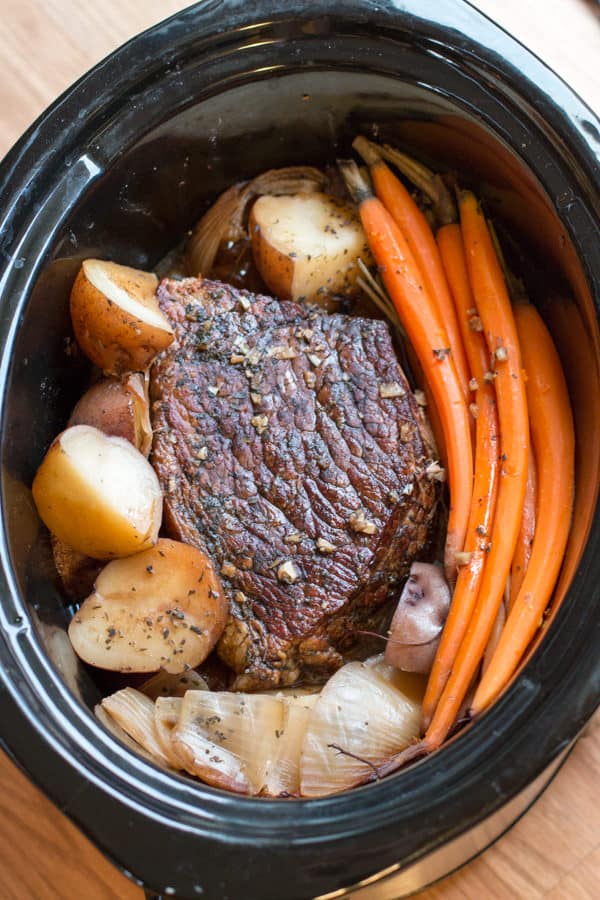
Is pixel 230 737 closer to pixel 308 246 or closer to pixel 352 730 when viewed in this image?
pixel 352 730

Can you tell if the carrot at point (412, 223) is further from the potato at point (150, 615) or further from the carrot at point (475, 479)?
the potato at point (150, 615)

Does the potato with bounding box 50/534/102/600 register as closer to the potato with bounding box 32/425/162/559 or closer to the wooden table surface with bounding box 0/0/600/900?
the potato with bounding box 32/425/162/559

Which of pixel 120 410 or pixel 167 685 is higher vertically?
pixel 120 410

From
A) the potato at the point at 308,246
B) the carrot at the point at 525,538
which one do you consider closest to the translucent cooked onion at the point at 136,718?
the carrot at the point at 525,538

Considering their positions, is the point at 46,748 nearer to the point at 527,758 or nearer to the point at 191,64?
the point at 527,758

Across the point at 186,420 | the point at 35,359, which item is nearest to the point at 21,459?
the point at 35,359

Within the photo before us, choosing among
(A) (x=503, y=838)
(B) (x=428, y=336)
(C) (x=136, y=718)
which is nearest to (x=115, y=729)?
(C) (x=136, y=718)
